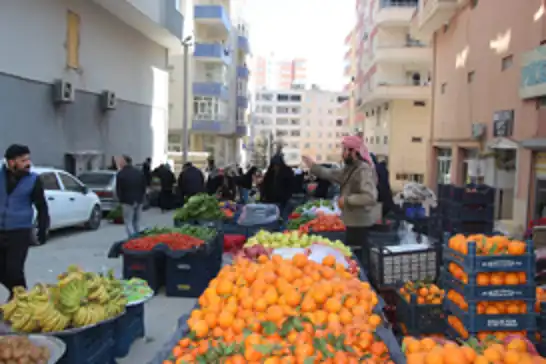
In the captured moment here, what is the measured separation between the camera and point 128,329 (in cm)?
534

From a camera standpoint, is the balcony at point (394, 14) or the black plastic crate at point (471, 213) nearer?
the black plastic crate at point (471, 213)

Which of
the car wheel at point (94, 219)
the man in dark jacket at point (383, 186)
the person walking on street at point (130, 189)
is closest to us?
the man in dark jacket at point (383, 186)

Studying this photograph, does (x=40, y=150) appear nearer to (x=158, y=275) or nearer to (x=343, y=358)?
(x=158, y=275)

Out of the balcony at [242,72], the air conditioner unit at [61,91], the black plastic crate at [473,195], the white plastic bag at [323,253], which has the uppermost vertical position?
the balcony at [242,72]

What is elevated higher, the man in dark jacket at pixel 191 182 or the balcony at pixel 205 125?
the balcony at pixel 205 125

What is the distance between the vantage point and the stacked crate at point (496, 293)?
461 cm

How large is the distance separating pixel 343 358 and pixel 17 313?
104 inches

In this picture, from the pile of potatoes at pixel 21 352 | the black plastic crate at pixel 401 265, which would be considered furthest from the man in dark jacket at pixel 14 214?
the black plastic crate at pixel 401 265

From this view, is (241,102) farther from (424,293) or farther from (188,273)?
(424,293)

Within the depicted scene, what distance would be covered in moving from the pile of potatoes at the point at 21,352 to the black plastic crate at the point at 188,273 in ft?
12.2

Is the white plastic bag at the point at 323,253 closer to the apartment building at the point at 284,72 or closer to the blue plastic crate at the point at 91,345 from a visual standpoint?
the blue plastic crate at the point at 91,345

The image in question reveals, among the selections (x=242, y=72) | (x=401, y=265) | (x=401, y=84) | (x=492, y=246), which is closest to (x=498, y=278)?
→ (x=492, y=246)

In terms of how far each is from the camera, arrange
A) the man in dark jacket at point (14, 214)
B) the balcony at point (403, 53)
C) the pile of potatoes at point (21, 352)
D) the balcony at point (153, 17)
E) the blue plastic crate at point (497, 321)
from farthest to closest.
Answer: the balcony at point (403, 53)
the balcony at point (153, 17)
the man in dark jacket at point (14, 214)
the blue plastic crate at point (497, 321)
the pile of potatoes at point (21, 352)

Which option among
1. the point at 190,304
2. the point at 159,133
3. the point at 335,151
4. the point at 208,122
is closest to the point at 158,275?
the point at 190,304
